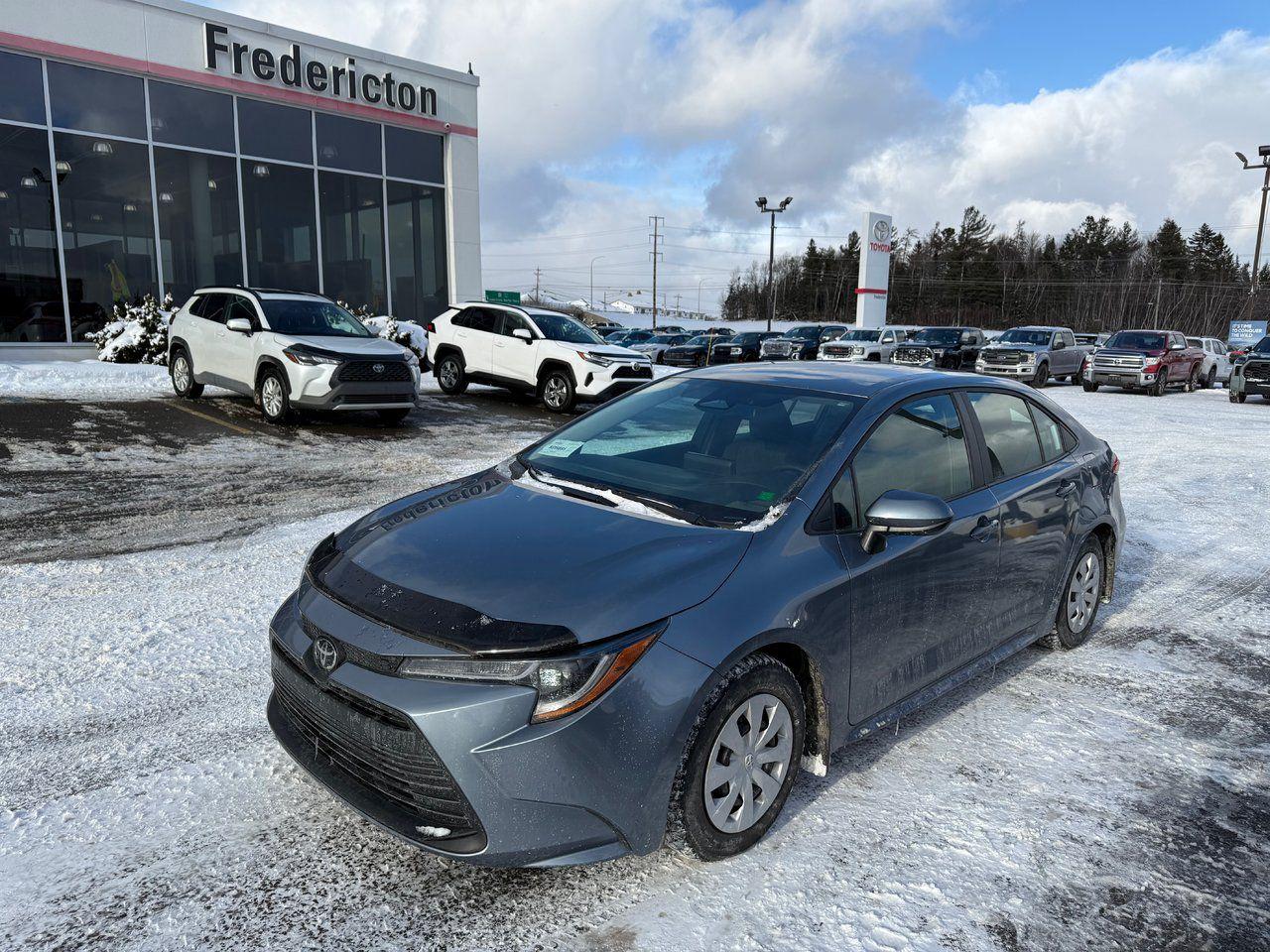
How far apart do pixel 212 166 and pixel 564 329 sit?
434 inches

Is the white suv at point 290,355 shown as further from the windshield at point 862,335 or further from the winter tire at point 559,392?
the windshield at point 862,335

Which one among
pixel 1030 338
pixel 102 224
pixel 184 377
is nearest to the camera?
pixel 184 377

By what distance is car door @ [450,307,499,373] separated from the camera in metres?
16.0

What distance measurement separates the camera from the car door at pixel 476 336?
52.4 ft

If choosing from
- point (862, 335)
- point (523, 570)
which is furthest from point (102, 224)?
point (862, 335)

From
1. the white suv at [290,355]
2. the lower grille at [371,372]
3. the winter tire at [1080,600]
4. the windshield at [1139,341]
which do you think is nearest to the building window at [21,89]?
the white suv at [290,355]

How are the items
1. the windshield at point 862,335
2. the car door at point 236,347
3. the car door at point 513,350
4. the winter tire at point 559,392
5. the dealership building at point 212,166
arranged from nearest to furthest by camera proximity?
the car door at point 236,347, the winter tire at point 559,392, the car door at point 513,350, the dealership building at point 212,166, the windshield at point 862,335

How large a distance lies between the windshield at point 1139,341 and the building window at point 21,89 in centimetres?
2688

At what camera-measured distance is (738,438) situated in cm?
365

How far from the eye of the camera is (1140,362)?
23.3 meters

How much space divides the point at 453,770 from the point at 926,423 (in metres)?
2.51

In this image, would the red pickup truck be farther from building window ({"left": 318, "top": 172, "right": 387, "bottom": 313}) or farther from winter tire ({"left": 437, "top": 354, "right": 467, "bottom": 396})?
building window ({"left": 318, "top": 172, "right": 387, "bottom": 313})

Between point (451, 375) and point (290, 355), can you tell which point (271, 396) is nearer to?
point (290, 355)

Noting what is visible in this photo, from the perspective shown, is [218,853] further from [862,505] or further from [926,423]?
[926,423]
